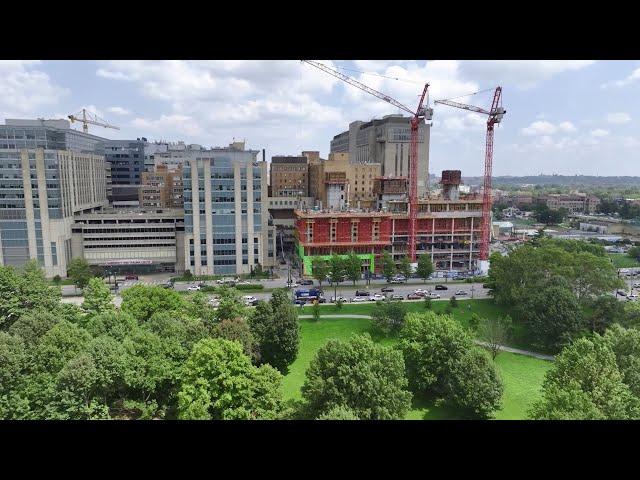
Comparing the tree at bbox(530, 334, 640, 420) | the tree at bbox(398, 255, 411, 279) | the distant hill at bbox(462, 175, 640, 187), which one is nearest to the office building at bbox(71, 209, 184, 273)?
the tree at bbox(398, 255, 411, 279)

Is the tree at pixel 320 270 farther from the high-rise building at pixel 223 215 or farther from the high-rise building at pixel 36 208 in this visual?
the high-rise building at pixel 36 208

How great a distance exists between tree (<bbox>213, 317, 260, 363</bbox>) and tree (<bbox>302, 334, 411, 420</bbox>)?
6.88 ft

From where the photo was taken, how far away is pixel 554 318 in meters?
11.4

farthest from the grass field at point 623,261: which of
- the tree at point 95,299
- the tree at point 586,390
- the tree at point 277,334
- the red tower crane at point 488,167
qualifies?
the tree at point 95,299

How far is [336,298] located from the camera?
16125 millimetres

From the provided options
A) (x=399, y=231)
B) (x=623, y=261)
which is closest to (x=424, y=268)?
(x=399, y=231)

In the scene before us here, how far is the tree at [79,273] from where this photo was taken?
16453mm

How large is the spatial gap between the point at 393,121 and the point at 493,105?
11050 mm

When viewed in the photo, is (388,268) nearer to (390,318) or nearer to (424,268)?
(424,268)

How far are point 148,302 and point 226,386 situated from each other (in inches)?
190

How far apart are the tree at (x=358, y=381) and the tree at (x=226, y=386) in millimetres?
675

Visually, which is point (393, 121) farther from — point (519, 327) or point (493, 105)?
point (519, 327)
